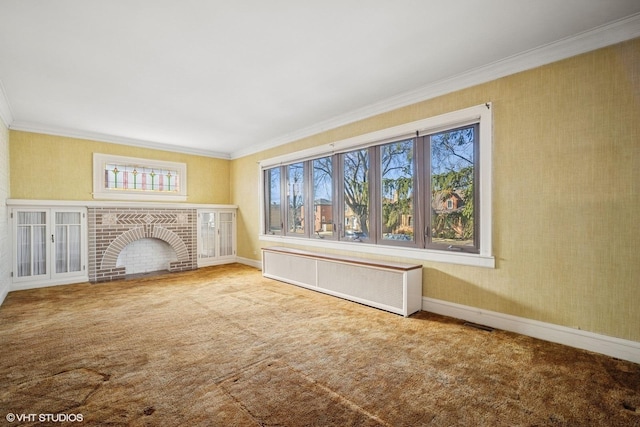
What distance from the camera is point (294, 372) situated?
224 centimetres

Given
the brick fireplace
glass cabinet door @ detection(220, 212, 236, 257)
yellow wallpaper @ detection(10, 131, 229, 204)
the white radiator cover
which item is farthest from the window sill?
yellow wallpaper @ detection(10, 131, 229, 204)

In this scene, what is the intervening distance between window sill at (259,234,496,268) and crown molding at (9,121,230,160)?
3255 mm

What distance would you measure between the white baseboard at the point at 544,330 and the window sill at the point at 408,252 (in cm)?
50

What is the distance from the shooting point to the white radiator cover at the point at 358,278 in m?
3.49

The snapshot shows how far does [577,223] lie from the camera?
2.63 metres

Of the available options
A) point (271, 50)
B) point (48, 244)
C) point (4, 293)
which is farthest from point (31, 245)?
point (271, 50)

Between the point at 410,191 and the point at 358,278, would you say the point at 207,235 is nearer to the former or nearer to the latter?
the point at 358,278

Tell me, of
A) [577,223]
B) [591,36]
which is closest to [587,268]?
[577,223]

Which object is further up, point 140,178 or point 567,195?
point 140,178

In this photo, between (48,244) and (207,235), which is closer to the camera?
(48,244)

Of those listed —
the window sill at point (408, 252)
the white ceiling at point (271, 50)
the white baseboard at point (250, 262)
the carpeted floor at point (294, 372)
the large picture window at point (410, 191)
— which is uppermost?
the white ceiling at point (271, 50)

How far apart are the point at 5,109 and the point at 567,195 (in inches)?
269

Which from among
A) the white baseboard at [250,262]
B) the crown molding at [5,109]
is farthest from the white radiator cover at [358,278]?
the crown molding at [5,109]

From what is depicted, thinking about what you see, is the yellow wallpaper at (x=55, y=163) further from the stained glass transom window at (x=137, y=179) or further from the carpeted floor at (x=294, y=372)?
the carpeted floor at (x=294, y=372)
